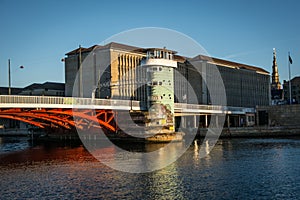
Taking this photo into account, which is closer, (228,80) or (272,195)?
(272,195)

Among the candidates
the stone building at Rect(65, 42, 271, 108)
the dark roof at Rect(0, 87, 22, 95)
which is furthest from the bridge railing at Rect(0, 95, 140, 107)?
the dark roof at Rect(0, 87, 22, 95)

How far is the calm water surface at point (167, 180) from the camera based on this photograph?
25891mm

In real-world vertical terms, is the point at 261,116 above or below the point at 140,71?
below

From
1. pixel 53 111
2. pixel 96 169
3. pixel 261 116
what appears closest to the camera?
pixel 96 169

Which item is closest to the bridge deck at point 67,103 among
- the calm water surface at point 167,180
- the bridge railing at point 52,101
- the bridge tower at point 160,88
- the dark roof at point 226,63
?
the bridge railing at point 52,101

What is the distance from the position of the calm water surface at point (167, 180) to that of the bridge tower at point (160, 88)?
25163 millimetres

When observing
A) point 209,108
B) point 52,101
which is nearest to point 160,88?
point 209,108

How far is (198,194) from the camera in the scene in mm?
25547

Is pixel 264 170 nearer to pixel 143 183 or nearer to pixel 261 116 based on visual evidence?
pixel 143 183

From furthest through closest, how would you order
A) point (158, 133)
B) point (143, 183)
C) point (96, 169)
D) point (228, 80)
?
point (228, 80)
point (158, 133)
point (96, 169)
point (143, 183)

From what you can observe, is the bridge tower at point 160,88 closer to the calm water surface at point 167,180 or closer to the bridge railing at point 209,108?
the bridge railing at point 209,108

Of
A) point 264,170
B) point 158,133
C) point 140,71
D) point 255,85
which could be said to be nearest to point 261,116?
point 140,71

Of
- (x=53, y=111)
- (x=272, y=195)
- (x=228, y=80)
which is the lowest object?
(x=272, y=195)

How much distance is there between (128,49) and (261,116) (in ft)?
117
